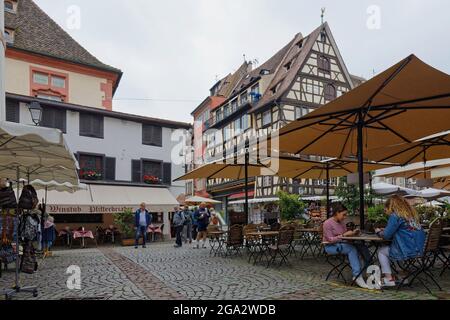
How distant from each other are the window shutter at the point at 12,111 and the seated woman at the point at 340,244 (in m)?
17.9

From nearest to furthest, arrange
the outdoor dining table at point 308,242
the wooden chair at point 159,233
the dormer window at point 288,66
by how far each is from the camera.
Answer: the outdoor dining table at point 308,242, the wooden chair at point 159,233, the dormer window at point 288,66

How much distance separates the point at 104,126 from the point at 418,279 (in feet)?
61.2

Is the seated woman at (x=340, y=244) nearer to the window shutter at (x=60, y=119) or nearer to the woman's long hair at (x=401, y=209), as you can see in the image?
the woman's long hair at (x=401, y=209)

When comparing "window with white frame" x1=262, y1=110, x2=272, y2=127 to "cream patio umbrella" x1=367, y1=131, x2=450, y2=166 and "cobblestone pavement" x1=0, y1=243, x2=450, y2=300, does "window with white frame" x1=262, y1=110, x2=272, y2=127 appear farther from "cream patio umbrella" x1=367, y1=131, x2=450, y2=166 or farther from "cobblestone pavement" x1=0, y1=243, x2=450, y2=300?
"cobblestone pavement" x1=0, y1=243, x2=450, y2=300

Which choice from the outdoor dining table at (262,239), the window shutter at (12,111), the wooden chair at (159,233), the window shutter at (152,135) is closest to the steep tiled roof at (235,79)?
the window shutter at (152,135)

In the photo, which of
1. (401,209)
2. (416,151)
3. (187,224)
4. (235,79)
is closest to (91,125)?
(187,224)

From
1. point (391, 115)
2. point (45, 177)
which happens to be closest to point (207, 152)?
point (45, 177)

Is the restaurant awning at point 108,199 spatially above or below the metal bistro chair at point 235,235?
above

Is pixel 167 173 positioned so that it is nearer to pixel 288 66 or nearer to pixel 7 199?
pixel 288 66

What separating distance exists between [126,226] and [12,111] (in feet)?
27.0

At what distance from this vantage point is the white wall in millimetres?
20859

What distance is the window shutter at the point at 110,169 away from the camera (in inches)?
842

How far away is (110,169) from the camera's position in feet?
70.6
